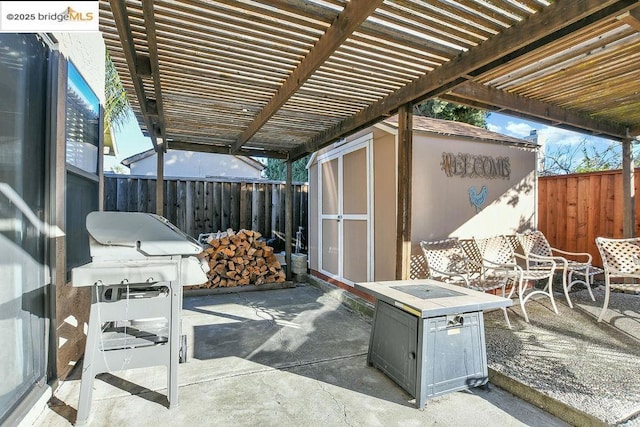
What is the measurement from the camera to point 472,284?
12.4 ft

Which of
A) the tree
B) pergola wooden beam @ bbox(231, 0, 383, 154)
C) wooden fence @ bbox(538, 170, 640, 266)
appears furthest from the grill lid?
the tree

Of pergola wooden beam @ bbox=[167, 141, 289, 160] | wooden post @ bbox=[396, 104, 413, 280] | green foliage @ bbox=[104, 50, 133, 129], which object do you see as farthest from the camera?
green foliage @ bbox=[104, 50, 133, 129]

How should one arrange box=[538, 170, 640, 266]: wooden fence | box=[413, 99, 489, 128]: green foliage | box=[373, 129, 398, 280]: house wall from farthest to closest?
box=[413, 99, 489, 128]: green foliage
box=[538, 170, 640, 266]: wooden fence
box=[373, 129, 398, 280]: house wall

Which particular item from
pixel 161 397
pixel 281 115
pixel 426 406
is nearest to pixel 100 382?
pixel 161 397

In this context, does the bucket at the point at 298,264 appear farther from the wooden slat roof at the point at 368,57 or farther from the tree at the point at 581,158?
the tree at the point at 581,158

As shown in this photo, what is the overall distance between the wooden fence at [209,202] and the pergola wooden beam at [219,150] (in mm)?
993

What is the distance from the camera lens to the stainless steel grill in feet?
6.89

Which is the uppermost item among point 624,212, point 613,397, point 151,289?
point 624,212

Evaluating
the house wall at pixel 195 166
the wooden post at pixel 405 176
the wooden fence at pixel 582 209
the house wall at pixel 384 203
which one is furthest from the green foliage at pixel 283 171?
the wooden post at pixel 405 176

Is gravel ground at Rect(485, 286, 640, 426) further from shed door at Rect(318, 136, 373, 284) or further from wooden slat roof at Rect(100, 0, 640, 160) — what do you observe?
wooden slat roof at Rect(100, 0, 640, 160)

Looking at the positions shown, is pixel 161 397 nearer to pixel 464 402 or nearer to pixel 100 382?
pixel 100 382

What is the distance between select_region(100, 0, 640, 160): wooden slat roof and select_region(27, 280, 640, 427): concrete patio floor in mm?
A: 2312

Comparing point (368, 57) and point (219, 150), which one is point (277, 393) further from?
point (219, 150)

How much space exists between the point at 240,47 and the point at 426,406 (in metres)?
2.87
